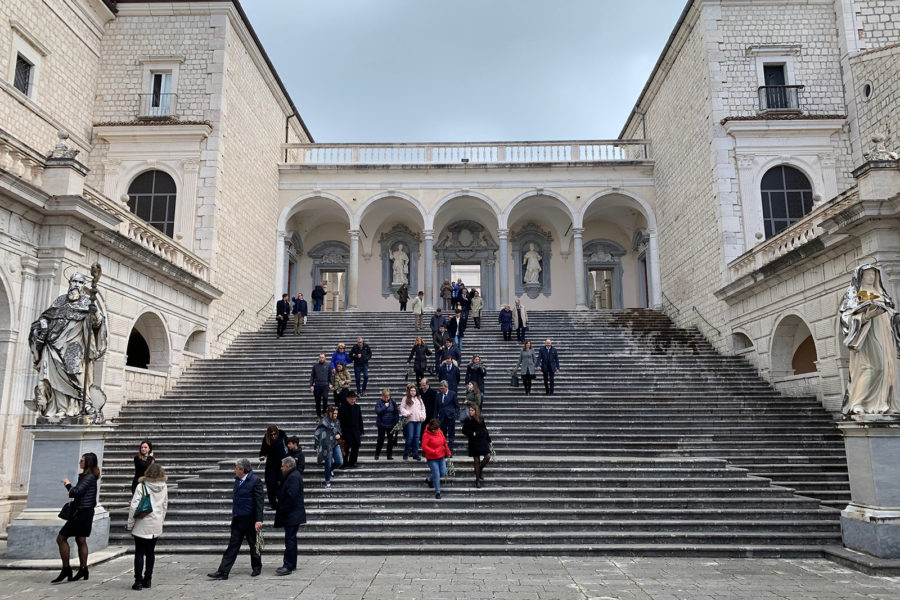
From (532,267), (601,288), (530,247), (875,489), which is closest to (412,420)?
(875,489)

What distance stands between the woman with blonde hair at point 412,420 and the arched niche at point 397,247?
16188 millimetres

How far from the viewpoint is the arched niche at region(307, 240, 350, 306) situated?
27.9 m

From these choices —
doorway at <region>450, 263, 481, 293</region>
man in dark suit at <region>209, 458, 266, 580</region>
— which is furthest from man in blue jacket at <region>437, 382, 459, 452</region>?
doorway at <region>450, 263, 481, 293</region>

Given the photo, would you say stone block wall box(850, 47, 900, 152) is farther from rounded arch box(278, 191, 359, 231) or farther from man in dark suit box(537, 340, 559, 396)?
rounded arch box(278, 191, 359, 231)

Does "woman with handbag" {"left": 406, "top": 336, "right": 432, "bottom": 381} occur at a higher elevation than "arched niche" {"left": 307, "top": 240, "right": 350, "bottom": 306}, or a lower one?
lower

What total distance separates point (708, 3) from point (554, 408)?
13038mm

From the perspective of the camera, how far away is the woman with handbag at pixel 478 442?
1038 centimetres

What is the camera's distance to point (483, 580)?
24.1 feet

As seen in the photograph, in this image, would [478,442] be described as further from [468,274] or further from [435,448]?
[468,274]

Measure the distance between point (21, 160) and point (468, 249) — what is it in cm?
1833

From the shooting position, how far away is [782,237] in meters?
15.0

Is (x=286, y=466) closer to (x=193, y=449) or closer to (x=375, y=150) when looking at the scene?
(x=193, y=449)

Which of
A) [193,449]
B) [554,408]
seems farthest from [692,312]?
[193,449]

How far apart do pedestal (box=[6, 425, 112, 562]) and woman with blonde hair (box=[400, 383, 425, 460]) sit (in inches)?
186
